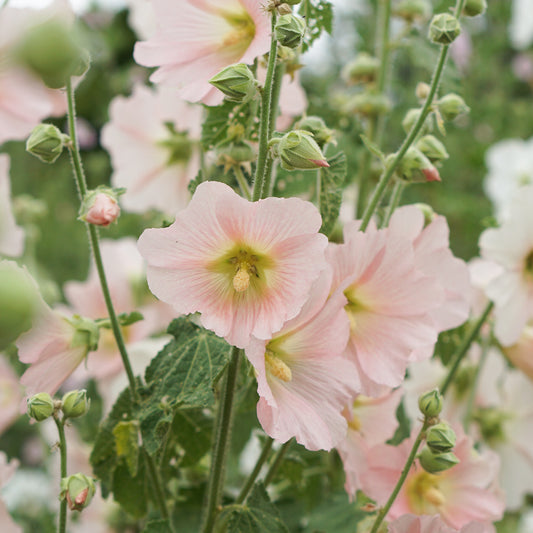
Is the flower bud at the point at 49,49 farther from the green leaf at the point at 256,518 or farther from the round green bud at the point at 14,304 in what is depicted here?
the green leaf at the point at 256,518

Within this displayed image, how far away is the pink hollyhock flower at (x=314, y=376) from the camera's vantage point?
33cm

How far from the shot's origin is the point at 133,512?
460 millimetres

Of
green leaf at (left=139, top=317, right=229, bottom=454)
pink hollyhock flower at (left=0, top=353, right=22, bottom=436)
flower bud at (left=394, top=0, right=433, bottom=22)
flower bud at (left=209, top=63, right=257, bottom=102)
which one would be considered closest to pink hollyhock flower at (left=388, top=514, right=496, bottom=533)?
green leaf at (left=139, top=317, right=229, bottom=454)

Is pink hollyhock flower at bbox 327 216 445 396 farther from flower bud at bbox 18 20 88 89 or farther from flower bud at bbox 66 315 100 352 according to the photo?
flower bud at bbox 18 20 88 89

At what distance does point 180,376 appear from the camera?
372mm

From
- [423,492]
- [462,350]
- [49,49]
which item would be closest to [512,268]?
[462,350]

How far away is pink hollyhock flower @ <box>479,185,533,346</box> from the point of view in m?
0.52

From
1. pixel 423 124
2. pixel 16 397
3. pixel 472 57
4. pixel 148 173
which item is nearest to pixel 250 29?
pixel 423 124

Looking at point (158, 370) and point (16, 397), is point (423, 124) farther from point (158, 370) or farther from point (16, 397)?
point (16, 397)

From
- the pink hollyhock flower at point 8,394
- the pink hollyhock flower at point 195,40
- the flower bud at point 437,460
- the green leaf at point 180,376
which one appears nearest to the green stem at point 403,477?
the flower bud at point 437,460

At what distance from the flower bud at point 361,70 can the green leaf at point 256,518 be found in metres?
0.40

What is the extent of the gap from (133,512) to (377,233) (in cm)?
25

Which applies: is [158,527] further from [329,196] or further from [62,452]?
[329,196]

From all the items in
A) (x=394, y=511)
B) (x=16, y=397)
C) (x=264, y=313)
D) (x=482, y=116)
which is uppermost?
(x=264, y=313)
